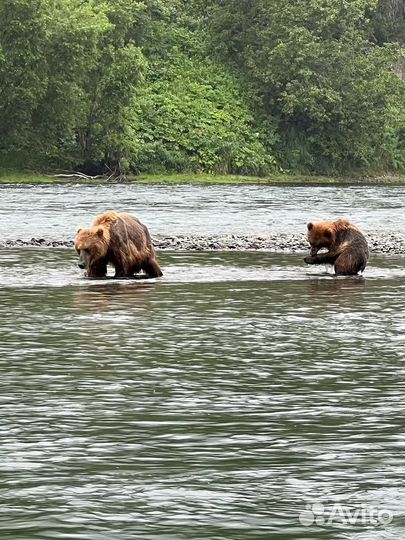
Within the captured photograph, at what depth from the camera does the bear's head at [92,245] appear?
19.1 metres

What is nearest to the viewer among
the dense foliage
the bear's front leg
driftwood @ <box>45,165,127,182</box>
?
the bear's front leg

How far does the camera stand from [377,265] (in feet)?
73.8

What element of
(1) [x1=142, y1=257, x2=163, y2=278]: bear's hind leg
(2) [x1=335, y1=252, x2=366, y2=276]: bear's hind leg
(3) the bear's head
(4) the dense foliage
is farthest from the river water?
(4) the dense foliage

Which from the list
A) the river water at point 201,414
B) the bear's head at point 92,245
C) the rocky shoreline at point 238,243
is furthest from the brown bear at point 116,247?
the rocky shoreline at point 238,243

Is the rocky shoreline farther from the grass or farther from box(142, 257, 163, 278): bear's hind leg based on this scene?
the grass

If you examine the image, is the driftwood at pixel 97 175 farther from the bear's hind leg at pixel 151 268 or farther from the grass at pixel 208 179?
the bear's hind leg at pixel 151 268

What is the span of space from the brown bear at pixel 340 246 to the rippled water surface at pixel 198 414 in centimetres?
308

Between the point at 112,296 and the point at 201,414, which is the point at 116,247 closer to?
the point at 112,296

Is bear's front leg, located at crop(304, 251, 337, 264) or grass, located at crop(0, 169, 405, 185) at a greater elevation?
bear's front leg, located at crop(304, 251, 337, 264)

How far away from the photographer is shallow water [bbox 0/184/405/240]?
32.2 m

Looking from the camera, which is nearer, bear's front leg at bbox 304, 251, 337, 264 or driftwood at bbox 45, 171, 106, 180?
bear's front leg at bbox 304, 251, 337, 264

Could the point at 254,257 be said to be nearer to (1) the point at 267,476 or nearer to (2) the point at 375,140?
(1) the point at 267,476

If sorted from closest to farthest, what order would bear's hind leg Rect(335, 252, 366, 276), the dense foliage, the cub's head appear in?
bear's hind leg Rect(335, 252, 366, 276) → the cub's head → the dense foliage

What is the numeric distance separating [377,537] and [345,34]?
80.4 m
